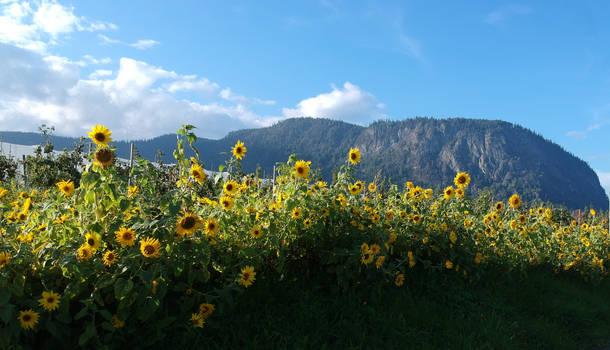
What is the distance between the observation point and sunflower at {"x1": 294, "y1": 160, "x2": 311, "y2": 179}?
11.5ft

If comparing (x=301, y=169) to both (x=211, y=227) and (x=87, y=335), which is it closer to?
(x=211, y=227)

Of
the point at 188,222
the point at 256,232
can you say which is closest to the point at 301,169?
the point at 256,232

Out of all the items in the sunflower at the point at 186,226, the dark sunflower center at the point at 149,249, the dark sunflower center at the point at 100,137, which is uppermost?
the dark sunflower center at the point at 100,137

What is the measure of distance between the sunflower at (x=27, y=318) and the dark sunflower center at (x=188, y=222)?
869 millimetres

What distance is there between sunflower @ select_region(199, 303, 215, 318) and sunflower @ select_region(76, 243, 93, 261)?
79 cm

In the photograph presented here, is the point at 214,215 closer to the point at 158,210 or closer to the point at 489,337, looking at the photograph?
the point at 158,210

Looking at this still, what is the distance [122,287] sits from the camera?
82.7 inches

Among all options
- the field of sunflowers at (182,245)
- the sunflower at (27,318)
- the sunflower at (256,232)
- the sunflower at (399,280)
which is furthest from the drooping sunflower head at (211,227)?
the sunflower at (399,280)

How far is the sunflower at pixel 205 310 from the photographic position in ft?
8.32

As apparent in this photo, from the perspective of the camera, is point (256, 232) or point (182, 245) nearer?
point (182, 245)

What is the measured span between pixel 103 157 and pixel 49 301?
2.73 ft

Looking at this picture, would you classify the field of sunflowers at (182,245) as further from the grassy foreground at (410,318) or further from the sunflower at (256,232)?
the grassy foreground at (410,318)

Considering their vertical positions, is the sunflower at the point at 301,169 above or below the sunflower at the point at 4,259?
above

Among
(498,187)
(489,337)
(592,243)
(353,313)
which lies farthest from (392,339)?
(498,187)
